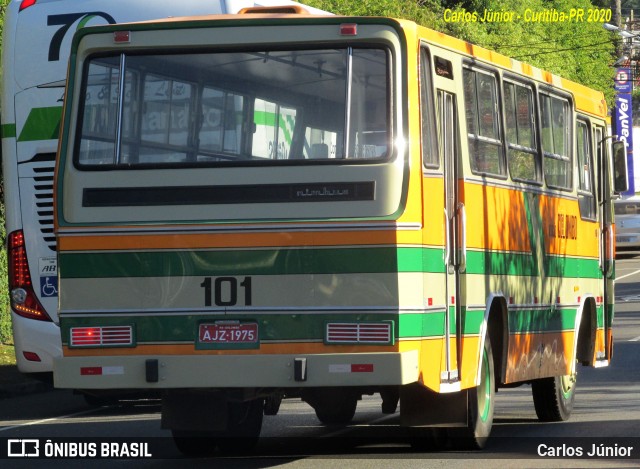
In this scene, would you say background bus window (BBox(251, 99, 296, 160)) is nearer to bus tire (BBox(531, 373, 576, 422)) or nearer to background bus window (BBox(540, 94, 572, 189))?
background bus window (BBox(540, 94, 572, 189))

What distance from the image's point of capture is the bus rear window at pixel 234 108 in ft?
35.5

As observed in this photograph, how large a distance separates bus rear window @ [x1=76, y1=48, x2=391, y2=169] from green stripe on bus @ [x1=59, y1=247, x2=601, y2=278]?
66 centimetres

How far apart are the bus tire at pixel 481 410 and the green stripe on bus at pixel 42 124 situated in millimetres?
5001

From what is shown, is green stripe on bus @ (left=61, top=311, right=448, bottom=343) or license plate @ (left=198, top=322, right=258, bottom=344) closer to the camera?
green stripe on bus @ (left=61, top=311, right=448, bottom=343)

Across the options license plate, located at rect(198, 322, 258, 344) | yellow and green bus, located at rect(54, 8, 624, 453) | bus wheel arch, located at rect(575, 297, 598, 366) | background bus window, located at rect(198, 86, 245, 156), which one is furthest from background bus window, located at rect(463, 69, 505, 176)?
bus wheel arch, located at rect(575, 297, 598, 366)

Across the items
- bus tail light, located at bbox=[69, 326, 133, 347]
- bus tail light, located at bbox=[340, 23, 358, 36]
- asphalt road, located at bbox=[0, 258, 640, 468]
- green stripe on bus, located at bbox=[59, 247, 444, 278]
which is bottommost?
asphalt road, located at bbox=[0, 258, 640, 468]

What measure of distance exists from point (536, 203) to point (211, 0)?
137 inches

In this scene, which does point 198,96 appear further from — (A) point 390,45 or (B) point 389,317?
(B) point 389,317

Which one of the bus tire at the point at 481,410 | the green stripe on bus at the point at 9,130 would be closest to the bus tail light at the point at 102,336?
the bus tire at the point at 481,410

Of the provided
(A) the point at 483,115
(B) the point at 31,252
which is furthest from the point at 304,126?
(B) the point at 31,252

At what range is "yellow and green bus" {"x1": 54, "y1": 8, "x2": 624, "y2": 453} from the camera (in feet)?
34.9

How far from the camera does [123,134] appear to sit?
11.2m

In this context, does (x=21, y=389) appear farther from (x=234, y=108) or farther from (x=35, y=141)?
(x=234, y=108)

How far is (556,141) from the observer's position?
48.7 ft
